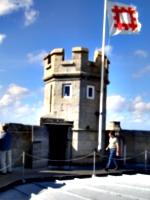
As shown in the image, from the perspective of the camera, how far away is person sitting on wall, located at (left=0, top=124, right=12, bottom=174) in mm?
9766

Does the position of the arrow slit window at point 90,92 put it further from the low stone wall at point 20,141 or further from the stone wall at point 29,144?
the low stone wall at point 20,141

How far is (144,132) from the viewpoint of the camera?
47.4ft

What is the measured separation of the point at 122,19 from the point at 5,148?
7479 millimetres

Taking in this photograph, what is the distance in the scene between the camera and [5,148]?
9805 mm

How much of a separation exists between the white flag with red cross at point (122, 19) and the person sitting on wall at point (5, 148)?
6381 mm

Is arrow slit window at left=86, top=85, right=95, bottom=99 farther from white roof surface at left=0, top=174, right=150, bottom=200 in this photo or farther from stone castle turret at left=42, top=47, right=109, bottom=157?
white roof surface at left=0, top=174, right=150, bottom=200

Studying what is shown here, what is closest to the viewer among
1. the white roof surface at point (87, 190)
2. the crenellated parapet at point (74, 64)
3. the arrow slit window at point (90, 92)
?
the white roof surface at point (87, 190)

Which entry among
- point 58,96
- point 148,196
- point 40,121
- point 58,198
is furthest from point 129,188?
point 58,96

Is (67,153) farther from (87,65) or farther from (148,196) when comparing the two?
(148,196)

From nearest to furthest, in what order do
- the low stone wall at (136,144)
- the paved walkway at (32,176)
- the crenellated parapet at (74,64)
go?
the paved walkway at (32,176) → the crenellated parapet at (74,64) → the low stone wall at (136,144)

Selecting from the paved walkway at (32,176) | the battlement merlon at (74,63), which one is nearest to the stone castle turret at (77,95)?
the battlement merlon at (74,63)

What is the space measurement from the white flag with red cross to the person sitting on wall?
638cm

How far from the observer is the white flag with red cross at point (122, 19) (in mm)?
12750

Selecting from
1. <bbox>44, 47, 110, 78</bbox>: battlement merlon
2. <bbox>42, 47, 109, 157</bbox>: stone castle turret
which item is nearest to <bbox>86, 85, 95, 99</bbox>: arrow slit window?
<bbox>42, 47, 109, 157</bbox>: stone castle turret
